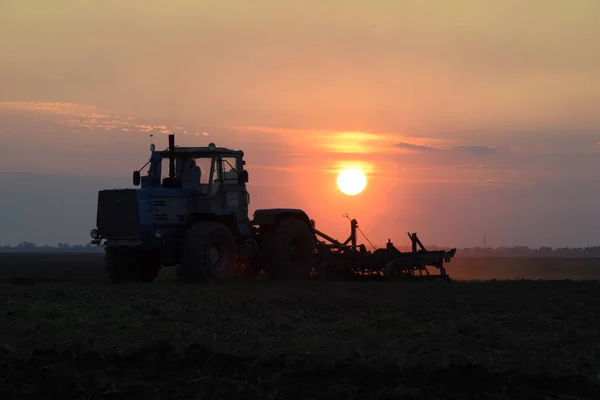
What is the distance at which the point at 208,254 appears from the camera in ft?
72.8

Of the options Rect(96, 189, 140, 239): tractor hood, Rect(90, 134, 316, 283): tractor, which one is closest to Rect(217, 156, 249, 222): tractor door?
Rect(90, 134, 316, 283): tractor

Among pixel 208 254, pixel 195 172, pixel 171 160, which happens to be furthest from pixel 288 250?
pixel 171 160

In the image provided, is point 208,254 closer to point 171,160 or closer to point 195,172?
point 195,172

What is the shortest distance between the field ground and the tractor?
2352mm

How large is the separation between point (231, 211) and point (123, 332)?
32.9 feet

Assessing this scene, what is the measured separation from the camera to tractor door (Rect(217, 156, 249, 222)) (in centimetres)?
2370

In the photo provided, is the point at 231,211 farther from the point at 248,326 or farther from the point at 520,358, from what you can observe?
the point at 520,358

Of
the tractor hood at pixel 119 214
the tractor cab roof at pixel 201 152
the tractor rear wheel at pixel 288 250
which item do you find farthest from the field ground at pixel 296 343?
the tractor cab roof at pixel 201 152

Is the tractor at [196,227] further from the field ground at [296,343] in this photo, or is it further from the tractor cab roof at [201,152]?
the field ground at [296,343]

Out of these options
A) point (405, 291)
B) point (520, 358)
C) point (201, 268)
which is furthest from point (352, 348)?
point (201, 268)

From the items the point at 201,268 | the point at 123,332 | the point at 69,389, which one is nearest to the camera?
the point at 69,389

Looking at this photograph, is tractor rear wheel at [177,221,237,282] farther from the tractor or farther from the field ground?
the field ground

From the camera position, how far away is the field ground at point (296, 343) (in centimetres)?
998

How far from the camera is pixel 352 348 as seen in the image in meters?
12.2
